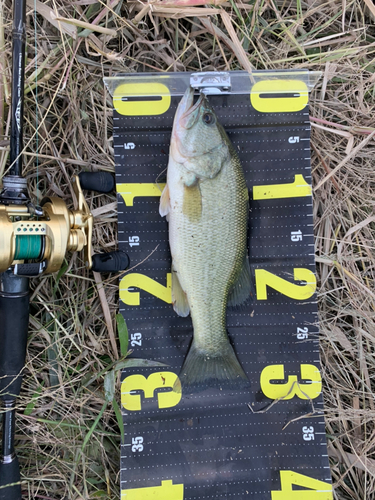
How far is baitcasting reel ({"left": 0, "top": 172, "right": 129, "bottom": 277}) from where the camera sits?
155 centimetres

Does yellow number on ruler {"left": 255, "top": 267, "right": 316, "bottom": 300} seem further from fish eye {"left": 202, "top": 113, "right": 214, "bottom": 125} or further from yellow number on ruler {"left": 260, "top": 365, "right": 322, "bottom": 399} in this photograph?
fish eye {"left": 202, "top": 113, "right": 214, "bottom": 125}

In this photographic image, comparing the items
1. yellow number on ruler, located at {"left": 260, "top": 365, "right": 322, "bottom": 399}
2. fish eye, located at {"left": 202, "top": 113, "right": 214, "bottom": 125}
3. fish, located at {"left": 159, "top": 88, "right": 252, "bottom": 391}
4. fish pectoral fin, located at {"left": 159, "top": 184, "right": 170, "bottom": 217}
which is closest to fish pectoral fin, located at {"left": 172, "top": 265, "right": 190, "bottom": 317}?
fish, located at {"left": 159, "top": 88, "right": 252, "bottom": 391}


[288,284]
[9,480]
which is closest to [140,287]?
[288,284]

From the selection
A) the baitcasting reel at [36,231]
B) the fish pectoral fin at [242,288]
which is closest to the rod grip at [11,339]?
the baitcasting reel at [36,231]

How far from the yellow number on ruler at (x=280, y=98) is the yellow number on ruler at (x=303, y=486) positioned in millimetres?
2110

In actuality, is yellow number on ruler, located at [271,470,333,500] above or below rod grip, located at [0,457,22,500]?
below

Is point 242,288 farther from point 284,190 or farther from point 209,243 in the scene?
point 284,190

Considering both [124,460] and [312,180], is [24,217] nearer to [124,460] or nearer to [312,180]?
[124,460]

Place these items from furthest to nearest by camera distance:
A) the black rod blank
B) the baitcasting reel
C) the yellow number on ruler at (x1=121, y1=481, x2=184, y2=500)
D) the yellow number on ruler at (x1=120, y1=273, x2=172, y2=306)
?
1. the yellow number on ruler at (x1=120, y1=273, x2=172, y2=306)
2. the yellow number on ruler at (x1=121, y1=481, x2=184, y2=500)
3. the black rod blank
4. the baitcasting reel

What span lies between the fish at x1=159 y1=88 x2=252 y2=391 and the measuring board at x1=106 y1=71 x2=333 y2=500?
10 centimetres

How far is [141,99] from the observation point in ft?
6.77

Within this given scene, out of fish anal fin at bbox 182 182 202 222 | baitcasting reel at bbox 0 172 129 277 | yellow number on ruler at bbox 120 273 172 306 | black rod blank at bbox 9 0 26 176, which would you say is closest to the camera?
baitcasting reel at bbox 0 172 129 277

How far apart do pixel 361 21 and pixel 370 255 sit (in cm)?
145

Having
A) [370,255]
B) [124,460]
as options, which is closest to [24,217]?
[124,460]
